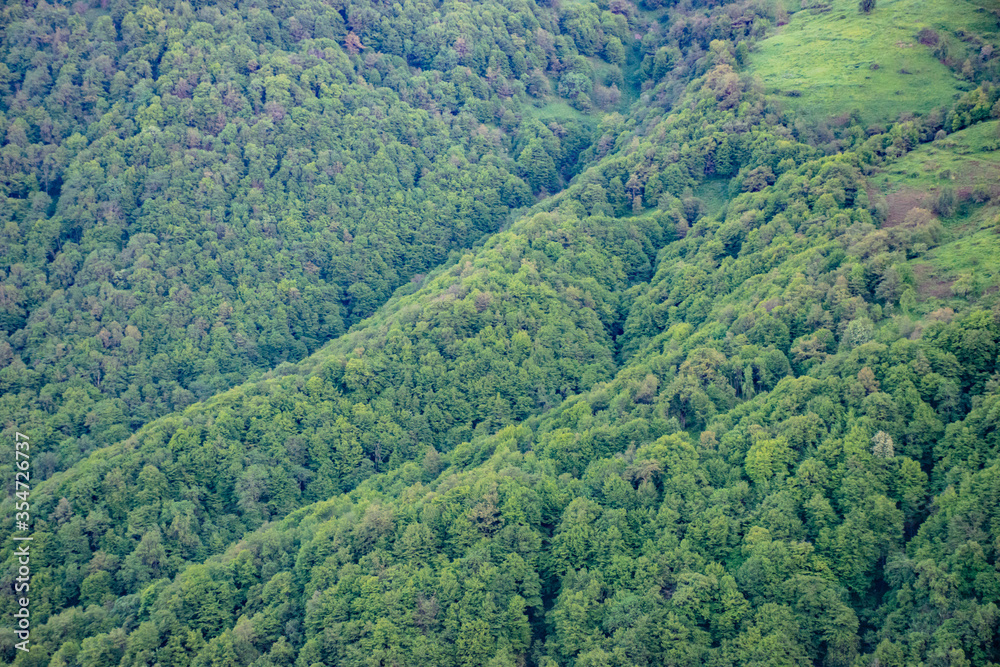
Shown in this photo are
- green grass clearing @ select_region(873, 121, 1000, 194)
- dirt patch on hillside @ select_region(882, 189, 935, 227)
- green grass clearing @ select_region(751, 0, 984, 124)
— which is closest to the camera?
dirt patch on hillside @ select_region(882, 189, 935, 227)

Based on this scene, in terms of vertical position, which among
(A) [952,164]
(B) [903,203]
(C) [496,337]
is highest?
(A) [952,164]

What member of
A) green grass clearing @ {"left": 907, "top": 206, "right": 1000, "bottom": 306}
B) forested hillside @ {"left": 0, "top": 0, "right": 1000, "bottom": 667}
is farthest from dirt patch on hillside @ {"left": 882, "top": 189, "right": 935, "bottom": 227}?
green grass clearing @ {"left": 907, "top": 206, "right": 1000, "bottom": 306}

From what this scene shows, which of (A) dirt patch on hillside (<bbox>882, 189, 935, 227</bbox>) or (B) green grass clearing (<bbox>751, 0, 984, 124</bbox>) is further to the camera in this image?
(B) green grass clearing (<bbox>751, 0, 984, 124</bbox>)

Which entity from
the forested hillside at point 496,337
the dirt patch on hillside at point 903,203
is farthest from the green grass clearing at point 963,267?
the dirt patch on hillside at point 903,203

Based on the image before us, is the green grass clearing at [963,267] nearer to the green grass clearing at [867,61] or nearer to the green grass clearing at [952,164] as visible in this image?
the green grass clearing at [952,164]

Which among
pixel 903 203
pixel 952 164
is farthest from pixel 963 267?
pixel 952 164

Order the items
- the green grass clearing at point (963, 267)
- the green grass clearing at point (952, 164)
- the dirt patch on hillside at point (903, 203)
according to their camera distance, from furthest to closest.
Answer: the green grass clearing at point (952, 164)
the dirt patch on hillside at point (903, 203)
the green grass clearing at point (963, 267)

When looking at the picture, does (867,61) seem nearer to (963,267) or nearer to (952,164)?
(952,164)

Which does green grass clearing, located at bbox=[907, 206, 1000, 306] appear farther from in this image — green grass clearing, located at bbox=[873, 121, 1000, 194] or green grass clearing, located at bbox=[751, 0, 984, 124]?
green grass clearing, located at bbox=[751, 0, 984, 124]

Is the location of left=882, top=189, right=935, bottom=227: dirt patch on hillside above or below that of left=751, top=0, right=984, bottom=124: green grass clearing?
below
